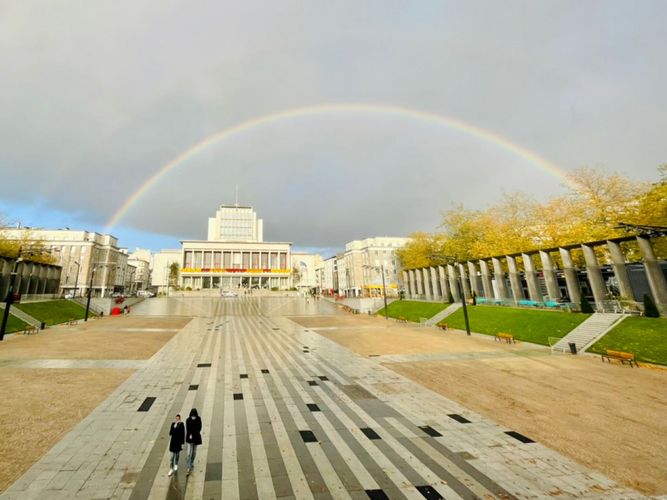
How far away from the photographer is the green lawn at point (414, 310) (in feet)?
157

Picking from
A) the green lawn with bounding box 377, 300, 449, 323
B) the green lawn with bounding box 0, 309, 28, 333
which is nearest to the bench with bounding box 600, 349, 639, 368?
the green lawn with bounding box 377, 300, 449, 323

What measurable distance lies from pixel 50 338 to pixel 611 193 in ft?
204

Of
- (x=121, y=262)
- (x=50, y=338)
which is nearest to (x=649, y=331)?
(x=50, y=338)

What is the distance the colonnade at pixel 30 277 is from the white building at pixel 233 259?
51.9 metres

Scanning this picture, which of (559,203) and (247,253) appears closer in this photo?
(559,203)

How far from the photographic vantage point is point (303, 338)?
29797mm

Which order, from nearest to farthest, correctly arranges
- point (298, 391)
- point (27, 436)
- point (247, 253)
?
point (27, 436) < point (298, 391) < point (247, 253)

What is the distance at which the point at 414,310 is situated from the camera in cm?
5253

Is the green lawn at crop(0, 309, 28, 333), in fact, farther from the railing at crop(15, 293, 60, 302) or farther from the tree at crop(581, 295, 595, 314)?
the tree at crop(581, 295, 595, 314)

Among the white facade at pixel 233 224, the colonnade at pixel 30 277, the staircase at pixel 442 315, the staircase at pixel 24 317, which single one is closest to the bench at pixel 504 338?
the staircase at pixel 442 315

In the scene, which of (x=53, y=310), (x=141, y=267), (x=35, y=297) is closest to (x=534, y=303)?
(x=53, y=310)

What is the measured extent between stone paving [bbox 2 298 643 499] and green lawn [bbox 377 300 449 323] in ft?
112

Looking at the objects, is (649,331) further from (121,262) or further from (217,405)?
(121,262)

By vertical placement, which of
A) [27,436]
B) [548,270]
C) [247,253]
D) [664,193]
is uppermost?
[247,253]
